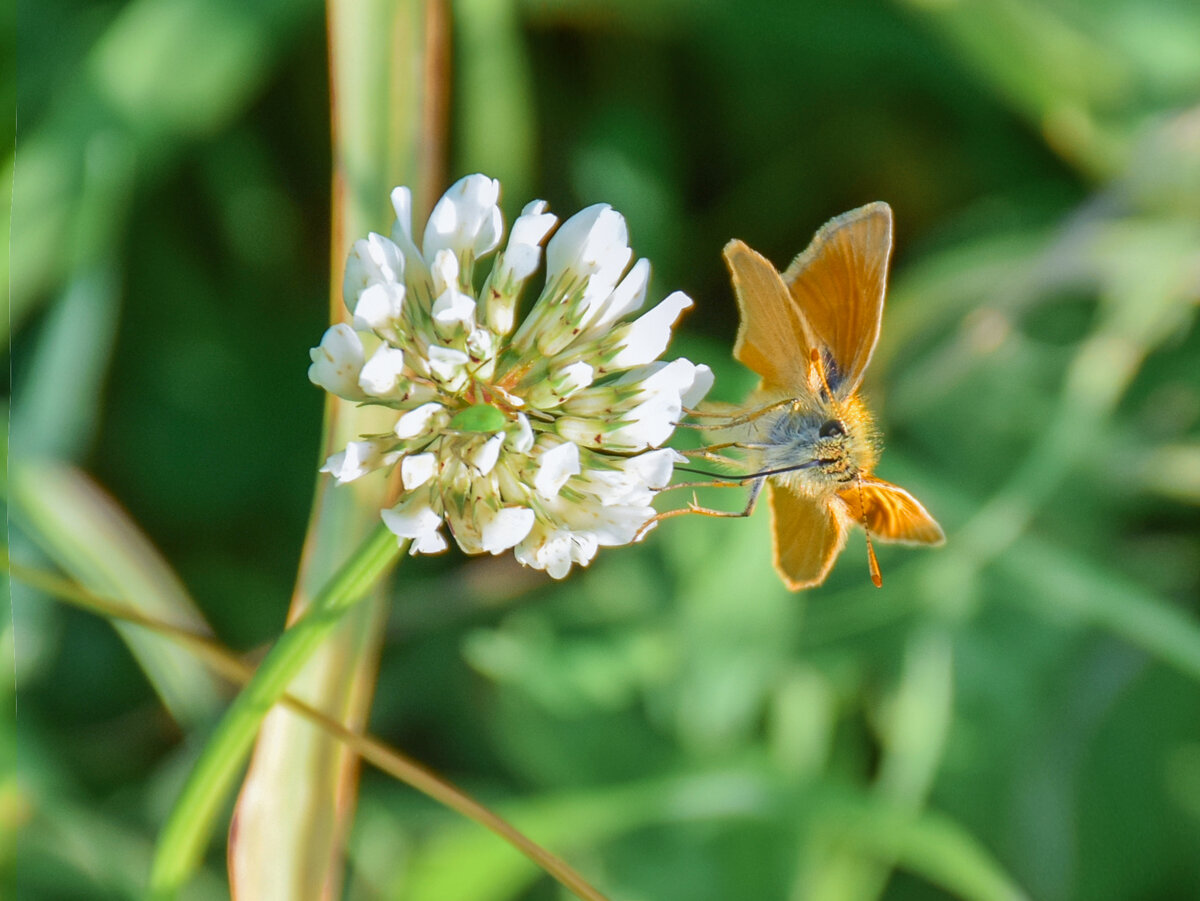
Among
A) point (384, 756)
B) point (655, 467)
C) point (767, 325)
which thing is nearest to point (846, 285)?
point (767, 325)

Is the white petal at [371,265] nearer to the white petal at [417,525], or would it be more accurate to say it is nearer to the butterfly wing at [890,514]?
the white petal at [417,525]

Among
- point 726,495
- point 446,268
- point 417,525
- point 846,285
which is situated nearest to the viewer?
Result: point 417,525

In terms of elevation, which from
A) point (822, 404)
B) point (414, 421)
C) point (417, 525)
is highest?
point (822, 404)

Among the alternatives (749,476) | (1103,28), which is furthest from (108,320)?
(1103,28)

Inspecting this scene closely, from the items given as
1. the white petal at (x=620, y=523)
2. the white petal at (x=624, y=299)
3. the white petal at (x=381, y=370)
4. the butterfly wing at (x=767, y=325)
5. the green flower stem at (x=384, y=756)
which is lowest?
the green flower stem at (x=384, y=756)

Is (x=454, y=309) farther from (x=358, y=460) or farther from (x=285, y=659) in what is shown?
(x=285, y=659)

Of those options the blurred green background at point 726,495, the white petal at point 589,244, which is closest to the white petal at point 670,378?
the white petal at point 589,244

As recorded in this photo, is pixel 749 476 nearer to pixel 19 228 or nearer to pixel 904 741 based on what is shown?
pixel 904 741
